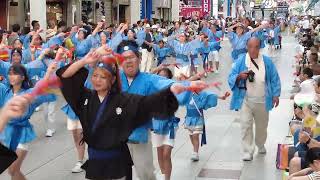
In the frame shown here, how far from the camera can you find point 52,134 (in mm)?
10102

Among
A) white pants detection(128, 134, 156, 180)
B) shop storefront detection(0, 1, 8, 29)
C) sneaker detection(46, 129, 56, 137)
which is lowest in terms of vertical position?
sneaker detection(46, 129, 56, 137)

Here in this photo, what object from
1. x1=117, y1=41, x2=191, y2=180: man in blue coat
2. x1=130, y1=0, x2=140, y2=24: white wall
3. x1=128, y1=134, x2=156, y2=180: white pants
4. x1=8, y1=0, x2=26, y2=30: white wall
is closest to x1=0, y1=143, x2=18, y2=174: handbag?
x1=117, y1=41, x2=191, y2=180: man in blue coat

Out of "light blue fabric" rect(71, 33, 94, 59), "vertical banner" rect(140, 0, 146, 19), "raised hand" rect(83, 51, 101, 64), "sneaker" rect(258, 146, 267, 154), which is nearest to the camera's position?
"raised hand" rect(83, 51, 101, 64)

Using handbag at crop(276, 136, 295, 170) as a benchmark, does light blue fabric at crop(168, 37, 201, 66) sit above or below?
above

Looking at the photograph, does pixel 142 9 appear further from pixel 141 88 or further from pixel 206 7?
pixel 141 88

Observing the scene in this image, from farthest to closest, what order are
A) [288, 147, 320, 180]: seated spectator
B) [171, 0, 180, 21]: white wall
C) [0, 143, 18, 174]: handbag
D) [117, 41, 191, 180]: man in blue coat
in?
1. [171, 0, 180, 21]: white wall
2. [117, 41, 191, 180]: man in blue coat
3. [288, 147, 320, 180]: seated spectator
4. [0, 143, 18, 174]: handbag

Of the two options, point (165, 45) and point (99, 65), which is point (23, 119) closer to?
point (99, 65)

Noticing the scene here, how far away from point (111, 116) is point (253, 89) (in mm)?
4172

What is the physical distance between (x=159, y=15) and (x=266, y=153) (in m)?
35.8

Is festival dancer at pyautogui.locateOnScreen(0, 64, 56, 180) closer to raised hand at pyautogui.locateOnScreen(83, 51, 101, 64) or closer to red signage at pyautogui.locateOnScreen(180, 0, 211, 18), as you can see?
raised hand at pyautogui.locateOnScreen(83, 51, 101, 64)

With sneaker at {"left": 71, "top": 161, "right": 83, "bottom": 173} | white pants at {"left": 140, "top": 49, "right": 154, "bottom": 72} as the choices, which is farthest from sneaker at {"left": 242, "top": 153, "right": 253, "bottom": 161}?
white pants at {"left": 140, "top": 49, "right": 154, "bottom": 72}

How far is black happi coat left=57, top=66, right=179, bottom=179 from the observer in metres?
4.37

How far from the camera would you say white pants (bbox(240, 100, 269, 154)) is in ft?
27.0

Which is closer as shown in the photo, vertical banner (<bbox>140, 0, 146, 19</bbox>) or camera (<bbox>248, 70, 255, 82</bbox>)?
camera (<bbox>248, 70, 255, 82</bbox>)
